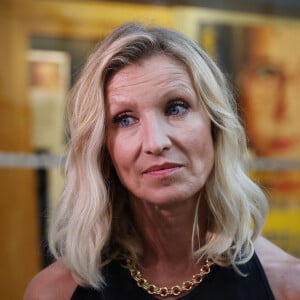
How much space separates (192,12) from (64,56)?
0.94 m

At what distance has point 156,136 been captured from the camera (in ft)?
5.29

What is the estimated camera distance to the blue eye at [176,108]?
167 centimetres

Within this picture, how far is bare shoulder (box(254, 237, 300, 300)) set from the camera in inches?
69.2

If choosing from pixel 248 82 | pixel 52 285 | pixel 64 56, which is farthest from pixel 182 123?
pixel 248 82

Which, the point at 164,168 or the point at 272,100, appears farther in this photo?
the point at 272,100

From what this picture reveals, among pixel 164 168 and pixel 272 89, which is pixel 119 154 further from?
pixel 272 89

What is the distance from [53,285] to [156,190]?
0.48 m

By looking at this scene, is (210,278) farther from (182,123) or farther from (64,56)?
(64,56)

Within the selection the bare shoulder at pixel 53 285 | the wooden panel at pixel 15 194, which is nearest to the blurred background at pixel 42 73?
the wooden panel at pixel 15 194

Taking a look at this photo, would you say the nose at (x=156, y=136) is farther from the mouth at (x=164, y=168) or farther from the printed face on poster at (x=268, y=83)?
the printed face on poster at (x=268, y=83)

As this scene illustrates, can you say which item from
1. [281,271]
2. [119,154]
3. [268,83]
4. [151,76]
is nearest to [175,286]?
[281,271]

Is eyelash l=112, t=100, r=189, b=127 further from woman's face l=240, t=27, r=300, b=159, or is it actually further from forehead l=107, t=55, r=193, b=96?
woman's face l=240, t=27, r=300, b=159

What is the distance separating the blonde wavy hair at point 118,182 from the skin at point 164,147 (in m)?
0.04

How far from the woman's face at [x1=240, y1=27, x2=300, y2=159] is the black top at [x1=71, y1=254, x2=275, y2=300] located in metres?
2.75
